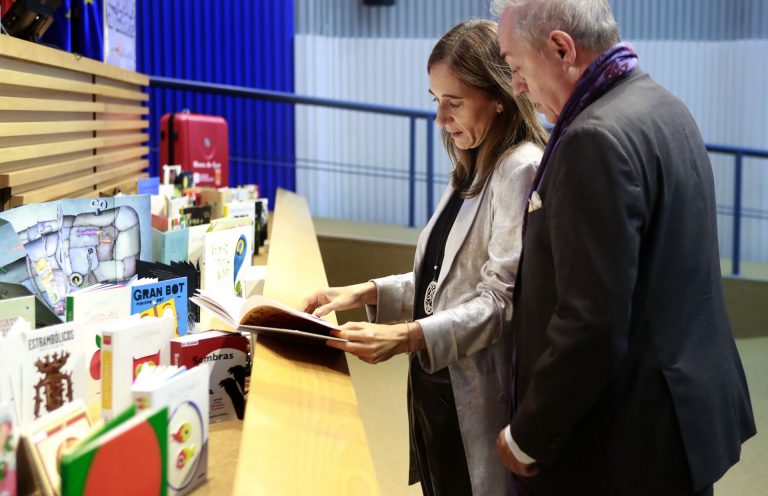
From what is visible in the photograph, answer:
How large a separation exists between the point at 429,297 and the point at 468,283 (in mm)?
180

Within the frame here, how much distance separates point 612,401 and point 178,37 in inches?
303

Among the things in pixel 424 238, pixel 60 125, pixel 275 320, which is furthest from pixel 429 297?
pixel 60 125

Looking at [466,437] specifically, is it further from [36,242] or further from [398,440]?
[398,440]

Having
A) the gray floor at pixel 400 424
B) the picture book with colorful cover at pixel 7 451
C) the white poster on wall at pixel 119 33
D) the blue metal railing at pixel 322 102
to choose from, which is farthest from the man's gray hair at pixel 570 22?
the blue metal railing at pixel 322 102

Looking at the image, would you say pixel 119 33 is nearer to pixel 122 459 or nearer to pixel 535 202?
pixel 535 202

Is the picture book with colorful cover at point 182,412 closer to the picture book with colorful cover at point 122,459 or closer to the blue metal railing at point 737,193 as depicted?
the picture book with colorful cover at point 122,459

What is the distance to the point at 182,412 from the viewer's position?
1.28 metres

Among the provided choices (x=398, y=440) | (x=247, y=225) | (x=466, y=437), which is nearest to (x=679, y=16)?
(x=398, y=440)

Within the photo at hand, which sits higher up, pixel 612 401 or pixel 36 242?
pixel 36 242

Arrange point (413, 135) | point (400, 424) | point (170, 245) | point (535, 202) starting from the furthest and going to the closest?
point (413, 135) < point (400, 424) < point (170, 245) < point (535, 202)

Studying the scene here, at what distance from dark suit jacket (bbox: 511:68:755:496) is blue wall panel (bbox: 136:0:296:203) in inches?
274

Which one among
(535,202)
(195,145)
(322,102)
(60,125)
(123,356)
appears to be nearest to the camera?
(123,356)

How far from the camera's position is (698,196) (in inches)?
57.8

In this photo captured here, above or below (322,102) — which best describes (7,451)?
below
